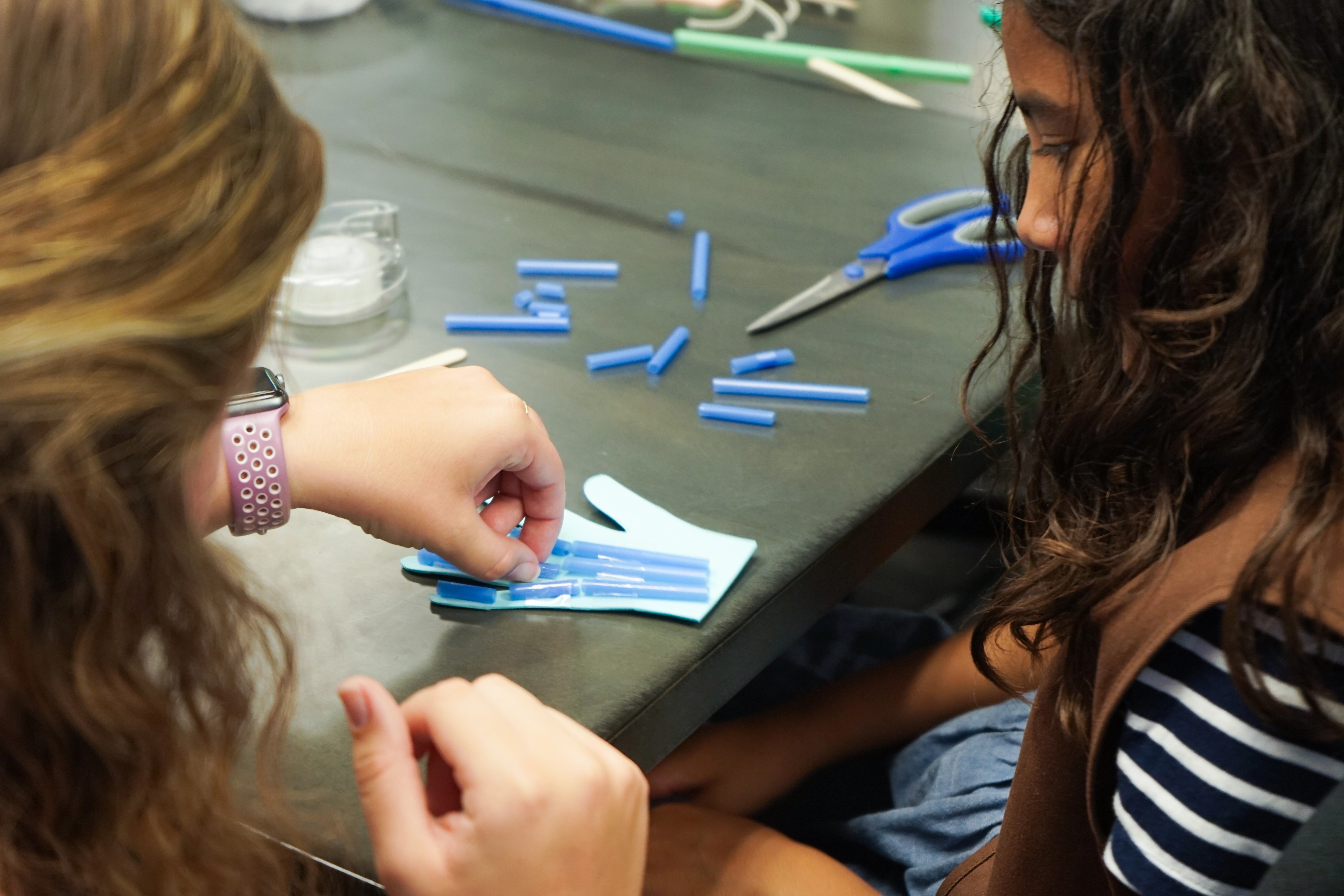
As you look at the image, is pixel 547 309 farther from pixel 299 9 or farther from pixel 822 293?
pixel 299 9

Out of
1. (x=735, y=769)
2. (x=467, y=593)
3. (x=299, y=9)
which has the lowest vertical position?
(x=735, y=769)

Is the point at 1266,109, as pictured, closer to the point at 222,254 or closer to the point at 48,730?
the point at 222,254

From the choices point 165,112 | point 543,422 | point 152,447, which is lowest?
point 543,422

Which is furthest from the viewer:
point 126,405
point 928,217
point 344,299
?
point 928,217

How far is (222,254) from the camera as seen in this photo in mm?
393

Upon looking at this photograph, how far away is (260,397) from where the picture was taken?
1.86ft

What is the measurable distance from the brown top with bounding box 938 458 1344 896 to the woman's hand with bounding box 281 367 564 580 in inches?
10.7

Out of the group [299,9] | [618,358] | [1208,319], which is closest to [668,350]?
[618,358]

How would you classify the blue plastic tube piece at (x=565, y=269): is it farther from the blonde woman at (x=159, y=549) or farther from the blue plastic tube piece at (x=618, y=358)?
the blonde woman at (x=159, y=549)

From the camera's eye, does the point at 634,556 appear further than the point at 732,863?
No

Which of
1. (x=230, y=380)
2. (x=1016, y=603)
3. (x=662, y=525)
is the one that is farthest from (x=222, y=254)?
(x=1016, y=603)

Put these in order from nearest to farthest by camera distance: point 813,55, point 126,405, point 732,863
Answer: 1. point 126,405
2. point 732,863
3. point 813,55

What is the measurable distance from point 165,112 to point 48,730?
8.5 inches

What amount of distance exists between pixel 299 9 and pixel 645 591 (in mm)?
981
